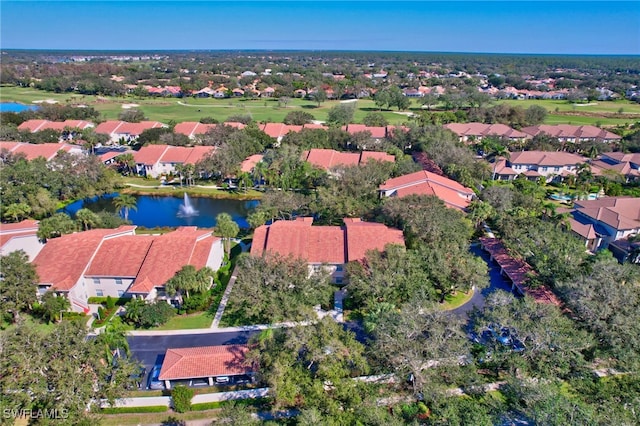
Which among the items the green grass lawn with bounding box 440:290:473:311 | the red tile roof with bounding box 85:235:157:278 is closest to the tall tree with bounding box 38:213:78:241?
the red tile roof with bounding box 85:235:157:278

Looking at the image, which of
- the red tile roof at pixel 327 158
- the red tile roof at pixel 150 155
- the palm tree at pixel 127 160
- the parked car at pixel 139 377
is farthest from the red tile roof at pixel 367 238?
the palm tree at pixel 127 160

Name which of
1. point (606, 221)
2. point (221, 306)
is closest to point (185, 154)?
point (221, 306)

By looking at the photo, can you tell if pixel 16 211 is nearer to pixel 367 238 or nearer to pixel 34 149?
pixel 34 149

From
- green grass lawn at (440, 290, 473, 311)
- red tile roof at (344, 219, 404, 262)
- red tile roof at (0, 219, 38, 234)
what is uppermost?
red tile roof at (344, 219, 404, 262)

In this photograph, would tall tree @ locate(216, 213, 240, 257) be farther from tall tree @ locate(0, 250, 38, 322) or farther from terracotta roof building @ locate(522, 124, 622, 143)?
terracotta roof building @ locate(522, 124, 622, 143)

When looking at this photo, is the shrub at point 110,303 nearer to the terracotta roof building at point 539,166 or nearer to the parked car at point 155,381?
the parked car at point 155,381

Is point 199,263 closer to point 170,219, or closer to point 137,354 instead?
point 137,354
